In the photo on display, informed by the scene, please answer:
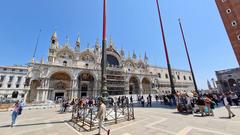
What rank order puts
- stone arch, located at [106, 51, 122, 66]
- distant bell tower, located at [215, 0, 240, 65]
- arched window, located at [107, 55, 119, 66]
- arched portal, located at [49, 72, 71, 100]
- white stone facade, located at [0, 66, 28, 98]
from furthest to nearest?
1. white stone facade, located at [0, 66, 28, 98]
2. stone arch, located at [106, 51, 122, 66]
3. arched window, located at [107, 55, 119, 66]
4. arched portal, located at [49, 72, 71, 100]
5. distant bell tower, located at [215, 0, 240, 65]

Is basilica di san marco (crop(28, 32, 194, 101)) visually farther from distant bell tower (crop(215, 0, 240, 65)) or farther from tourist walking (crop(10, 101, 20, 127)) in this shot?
distant bell tower (crop(215, 0, 240, 65))

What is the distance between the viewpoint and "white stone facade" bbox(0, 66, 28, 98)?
43144mm

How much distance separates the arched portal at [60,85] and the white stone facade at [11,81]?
2468cm

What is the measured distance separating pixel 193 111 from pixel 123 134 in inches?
310

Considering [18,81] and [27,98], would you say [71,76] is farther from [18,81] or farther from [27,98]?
[18,81]

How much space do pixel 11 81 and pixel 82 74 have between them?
1365 inches

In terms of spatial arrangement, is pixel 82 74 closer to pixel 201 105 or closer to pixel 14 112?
pixel 14 112

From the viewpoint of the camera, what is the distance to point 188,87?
5812cm

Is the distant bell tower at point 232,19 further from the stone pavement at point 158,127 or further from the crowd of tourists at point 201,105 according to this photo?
the stone pavement at point 158,127

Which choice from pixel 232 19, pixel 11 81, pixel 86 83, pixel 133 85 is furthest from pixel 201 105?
pixel 11 81

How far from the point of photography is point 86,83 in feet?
109

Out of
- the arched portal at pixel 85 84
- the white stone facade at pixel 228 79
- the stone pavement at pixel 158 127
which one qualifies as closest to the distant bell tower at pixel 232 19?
the white stone facade at pixel 228 79

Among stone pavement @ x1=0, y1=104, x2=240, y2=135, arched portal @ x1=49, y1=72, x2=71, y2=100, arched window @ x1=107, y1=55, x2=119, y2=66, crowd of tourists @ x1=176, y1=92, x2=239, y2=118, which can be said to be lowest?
stone pavement @ x1=0, y1=104, x2=240, y2=135

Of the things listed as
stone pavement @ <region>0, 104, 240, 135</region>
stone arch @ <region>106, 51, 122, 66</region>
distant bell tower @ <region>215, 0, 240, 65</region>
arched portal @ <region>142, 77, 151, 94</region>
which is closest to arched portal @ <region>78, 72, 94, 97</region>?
stone arch @ <region>106, 51, 122, 66</region>
